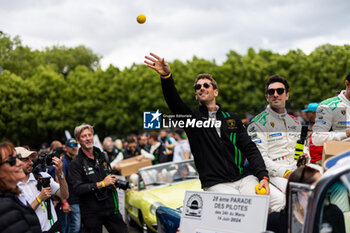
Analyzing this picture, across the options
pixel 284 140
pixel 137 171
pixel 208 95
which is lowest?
pixel 137 171

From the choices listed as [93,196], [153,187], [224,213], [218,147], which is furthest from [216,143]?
[153,187]

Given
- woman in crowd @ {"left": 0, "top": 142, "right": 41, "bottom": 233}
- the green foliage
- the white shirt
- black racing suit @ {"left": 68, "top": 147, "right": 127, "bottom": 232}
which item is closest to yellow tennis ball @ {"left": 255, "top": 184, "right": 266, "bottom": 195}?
woman in crowd @ {"left": 0, "top": 142, "right": 41, "bottom": 233}

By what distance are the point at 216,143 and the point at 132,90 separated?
127ft

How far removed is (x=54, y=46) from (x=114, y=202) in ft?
223

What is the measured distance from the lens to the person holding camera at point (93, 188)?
537 centimetres

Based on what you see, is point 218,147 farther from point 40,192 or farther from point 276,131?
point 40,192

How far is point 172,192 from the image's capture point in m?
7.83

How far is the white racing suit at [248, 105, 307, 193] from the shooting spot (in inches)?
157

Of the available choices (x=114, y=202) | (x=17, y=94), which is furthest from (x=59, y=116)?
(x=114, y=202)

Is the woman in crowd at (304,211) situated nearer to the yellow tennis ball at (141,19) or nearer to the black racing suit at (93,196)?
the yellow tennis ball at (141,19)

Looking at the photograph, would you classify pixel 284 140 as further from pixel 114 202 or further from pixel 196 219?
pixel 114 202

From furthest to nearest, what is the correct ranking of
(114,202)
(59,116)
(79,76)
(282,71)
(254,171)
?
(79,76) < (59,116) < (282,71) < (114,202) < (254,171)

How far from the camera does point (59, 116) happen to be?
134 feet

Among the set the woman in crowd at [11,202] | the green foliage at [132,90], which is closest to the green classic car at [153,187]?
the woman in crowd at [11,202]
